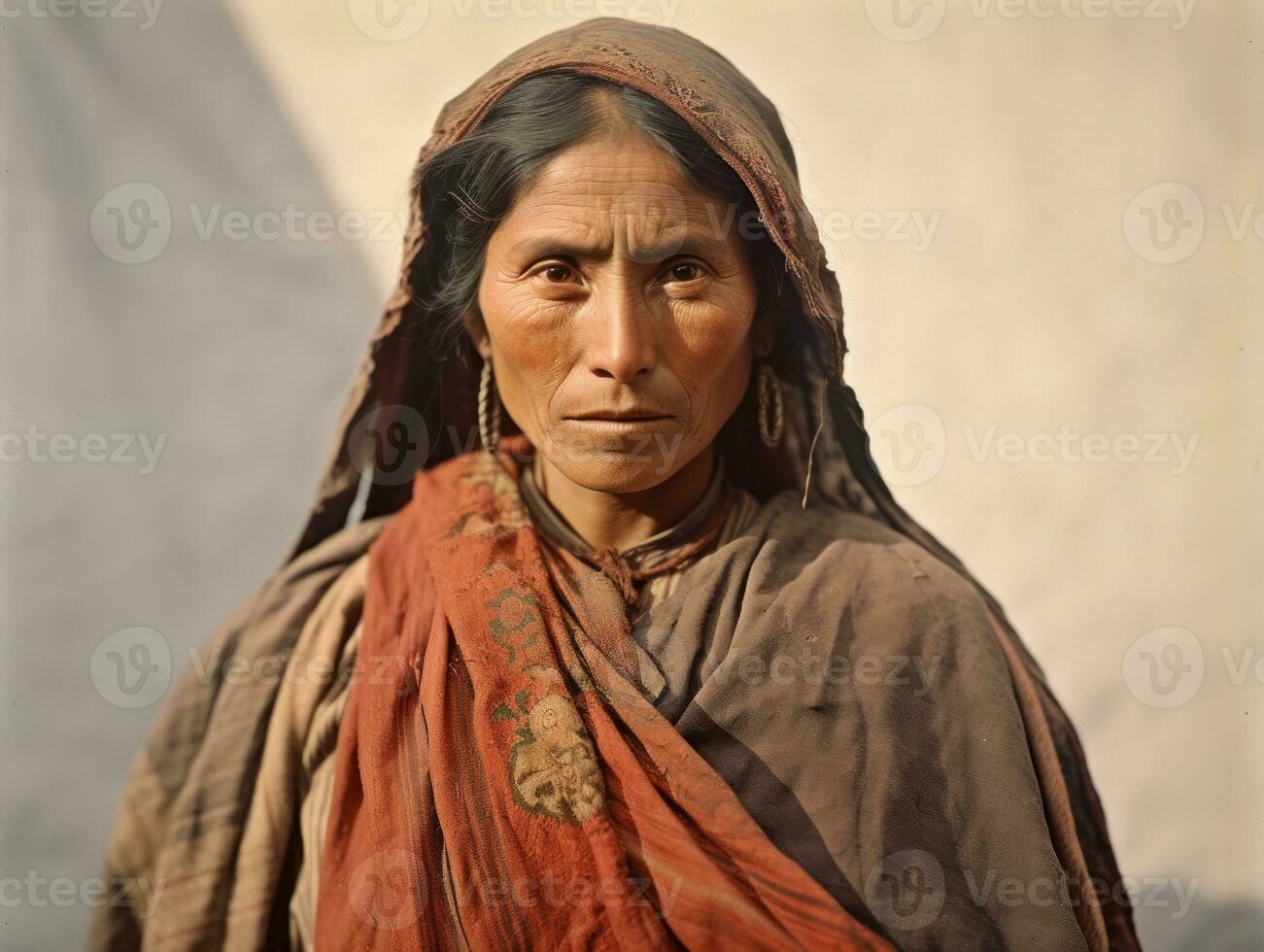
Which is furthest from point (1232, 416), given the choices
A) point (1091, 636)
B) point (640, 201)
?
point (640, 201)

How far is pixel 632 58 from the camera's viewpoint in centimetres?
149

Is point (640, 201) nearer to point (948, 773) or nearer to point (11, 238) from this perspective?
point (948, 773)

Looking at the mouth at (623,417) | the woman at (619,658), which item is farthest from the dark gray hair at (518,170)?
the mouth at (623,417)

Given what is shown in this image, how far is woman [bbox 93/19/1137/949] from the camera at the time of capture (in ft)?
4.74

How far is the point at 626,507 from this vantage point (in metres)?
1.66

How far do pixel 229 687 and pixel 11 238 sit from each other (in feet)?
3.39

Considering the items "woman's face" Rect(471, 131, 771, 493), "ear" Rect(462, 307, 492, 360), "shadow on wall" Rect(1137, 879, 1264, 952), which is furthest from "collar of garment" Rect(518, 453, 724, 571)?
"shadow on wall" Rect(1137, 879, 1264, 952)

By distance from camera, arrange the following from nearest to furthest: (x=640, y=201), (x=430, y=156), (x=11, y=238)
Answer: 1. (x=640, y=201)
2. (x=430, y=156)
3. (x=11, y=238)

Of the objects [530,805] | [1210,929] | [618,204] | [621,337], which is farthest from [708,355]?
[1210,929]

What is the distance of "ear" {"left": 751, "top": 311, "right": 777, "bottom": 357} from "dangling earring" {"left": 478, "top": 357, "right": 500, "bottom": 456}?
1.40 ft

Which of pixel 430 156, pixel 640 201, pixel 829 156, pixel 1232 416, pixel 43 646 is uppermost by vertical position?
pixel 829 156

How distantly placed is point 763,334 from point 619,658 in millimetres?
558

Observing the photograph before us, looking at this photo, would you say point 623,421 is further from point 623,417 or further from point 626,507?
point 626,507

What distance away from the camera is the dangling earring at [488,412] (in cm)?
170
